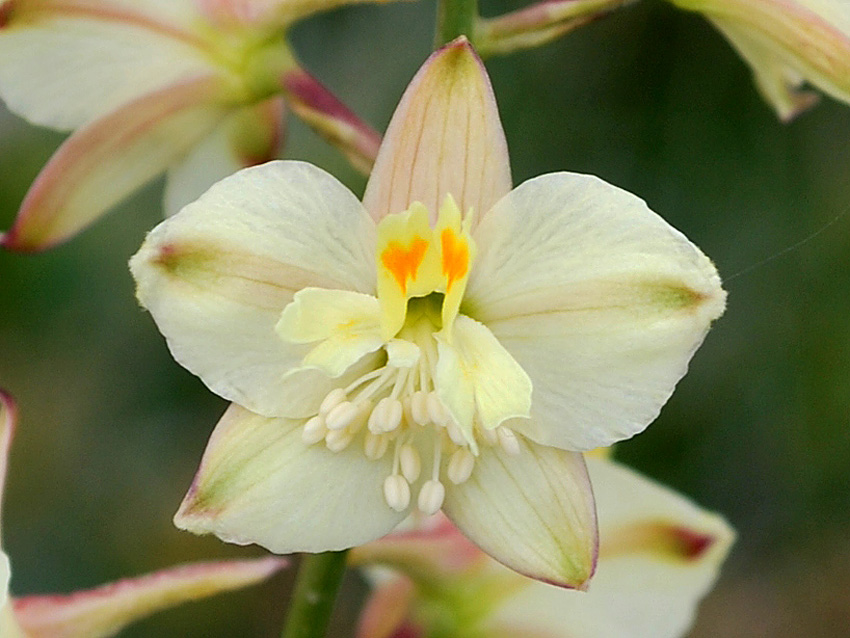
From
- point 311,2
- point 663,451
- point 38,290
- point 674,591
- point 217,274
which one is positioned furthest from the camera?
point 663,451

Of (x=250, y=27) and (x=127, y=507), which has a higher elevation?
(x=250, y=27)

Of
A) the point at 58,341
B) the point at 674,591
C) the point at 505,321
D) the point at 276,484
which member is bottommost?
the point at 58,341

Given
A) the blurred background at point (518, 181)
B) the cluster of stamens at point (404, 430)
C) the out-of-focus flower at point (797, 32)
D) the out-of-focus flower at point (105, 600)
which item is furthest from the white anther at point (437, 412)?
the blurred background at point (518, 181)

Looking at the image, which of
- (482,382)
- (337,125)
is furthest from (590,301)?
(337,125)

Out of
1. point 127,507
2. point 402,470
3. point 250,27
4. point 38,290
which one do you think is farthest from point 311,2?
point 127,507

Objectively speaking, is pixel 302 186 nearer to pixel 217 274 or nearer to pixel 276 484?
pixel 217 274

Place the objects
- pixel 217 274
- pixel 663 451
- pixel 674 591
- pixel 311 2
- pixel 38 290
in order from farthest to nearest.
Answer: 1. pixel 663 451
2. pixel 38 290
3. pixel 674 591
4. pixel 311 2
5. pixel 217 274

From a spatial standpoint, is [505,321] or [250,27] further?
[250,27]
